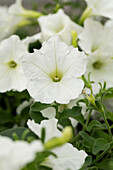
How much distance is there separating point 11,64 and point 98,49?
0.68 ft

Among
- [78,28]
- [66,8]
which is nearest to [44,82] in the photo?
[78,28]

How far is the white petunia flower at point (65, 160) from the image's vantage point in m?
0.37

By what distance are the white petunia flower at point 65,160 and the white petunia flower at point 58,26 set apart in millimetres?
351

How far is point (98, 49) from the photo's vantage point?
2.06 ft

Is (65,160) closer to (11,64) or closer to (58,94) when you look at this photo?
(58,94)

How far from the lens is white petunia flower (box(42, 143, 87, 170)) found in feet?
1.21

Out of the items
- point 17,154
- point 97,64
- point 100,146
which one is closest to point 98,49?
point 97,64

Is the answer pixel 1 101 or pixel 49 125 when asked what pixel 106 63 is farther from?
pixel 1 101

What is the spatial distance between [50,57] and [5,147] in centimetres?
26

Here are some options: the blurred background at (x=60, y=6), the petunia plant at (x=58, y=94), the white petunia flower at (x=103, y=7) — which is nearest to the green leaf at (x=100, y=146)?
the petunia plant at (x=58, y=94)

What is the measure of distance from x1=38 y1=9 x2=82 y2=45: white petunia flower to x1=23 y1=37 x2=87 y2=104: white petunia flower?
7.0 inches

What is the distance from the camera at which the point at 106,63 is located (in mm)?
652

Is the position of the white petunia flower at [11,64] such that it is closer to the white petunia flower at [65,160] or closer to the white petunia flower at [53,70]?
the white petunia flower at [53,70]

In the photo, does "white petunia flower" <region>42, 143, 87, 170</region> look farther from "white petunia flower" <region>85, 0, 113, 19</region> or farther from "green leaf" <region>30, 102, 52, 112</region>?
"white petunia flower" <region>85, 0, 113, 19</region>
